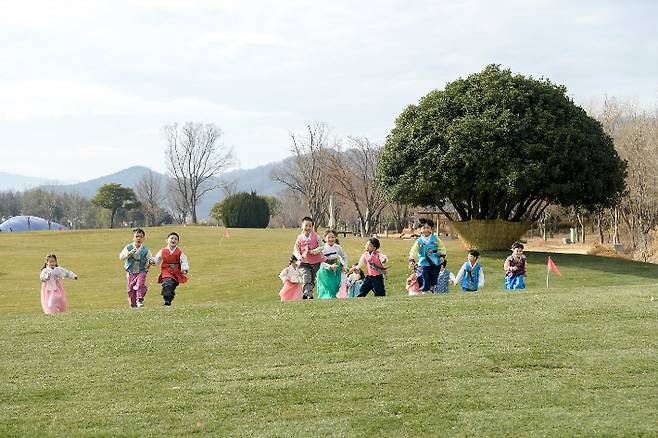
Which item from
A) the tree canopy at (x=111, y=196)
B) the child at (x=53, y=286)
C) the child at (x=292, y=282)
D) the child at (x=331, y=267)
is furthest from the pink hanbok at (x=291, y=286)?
the tree canopy at (x=111, y=196)

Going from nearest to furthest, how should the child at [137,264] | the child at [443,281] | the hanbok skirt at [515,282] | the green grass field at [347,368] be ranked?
the green grass field at [347,368] → the child at [137,264] → the child at [443,281] → the hanbok skirt at [515,282]

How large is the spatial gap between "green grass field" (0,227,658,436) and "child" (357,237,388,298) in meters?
2.67

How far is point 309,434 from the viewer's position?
→ 6.84m

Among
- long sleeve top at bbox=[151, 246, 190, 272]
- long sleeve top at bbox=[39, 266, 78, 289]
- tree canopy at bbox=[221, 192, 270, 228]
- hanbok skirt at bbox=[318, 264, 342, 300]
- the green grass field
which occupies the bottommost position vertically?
the green grass field

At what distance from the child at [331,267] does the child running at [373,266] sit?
1.44ft

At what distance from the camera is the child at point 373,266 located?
1585cm

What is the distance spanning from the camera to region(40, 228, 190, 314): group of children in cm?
1565

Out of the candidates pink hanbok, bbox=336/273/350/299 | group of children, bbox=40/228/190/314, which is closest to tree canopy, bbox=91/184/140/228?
group of children, bbox=40/228/190/314

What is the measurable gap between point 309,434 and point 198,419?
44.1 inches

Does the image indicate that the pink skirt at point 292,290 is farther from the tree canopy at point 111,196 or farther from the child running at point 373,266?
the tree canopy at point 111,196

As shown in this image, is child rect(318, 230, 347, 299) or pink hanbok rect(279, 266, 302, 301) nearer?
child rect(318, 230, 347, 299)

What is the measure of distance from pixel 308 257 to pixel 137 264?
3611mm

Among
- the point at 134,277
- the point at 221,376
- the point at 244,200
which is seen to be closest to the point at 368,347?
the point at 221,376

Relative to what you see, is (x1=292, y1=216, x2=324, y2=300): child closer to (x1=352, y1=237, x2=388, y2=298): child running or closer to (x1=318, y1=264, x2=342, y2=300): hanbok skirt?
(x1=318, y1=264, x2=342, y2=300): hanbok skirt
